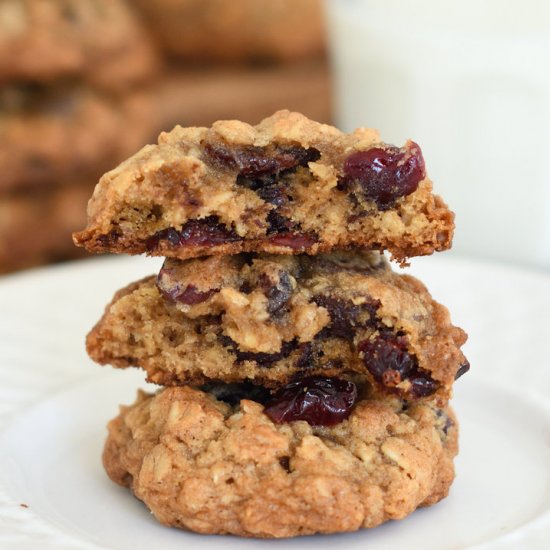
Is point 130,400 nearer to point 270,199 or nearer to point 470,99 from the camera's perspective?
point 270,199

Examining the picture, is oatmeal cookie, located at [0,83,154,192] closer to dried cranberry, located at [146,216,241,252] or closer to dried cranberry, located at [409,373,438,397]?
dried cranberry, located at [146,216,241,252]

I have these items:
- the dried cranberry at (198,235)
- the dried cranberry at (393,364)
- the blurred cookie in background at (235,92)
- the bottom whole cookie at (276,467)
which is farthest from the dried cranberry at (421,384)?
the blurred cookie in background at (235,92)

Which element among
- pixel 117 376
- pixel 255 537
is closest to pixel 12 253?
pixel 117 376

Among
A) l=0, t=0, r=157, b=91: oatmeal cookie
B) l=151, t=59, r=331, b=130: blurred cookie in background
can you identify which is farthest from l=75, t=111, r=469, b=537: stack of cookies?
l=151, t=59, r=331, b=130: blurred cookie in background

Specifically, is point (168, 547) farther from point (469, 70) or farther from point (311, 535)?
point (469, 70)

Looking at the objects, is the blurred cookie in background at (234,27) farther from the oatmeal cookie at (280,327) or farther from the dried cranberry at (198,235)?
the dried cranberry at (198,235)
